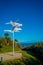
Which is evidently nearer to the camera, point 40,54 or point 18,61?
point 18,61

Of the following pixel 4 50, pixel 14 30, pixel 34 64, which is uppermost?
pixel 14 30

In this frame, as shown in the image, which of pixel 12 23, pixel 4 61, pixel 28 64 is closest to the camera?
pixel 4 61

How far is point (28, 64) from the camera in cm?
1506

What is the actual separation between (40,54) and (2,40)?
13.7 ft

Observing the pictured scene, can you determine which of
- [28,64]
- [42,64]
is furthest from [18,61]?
[42,64]

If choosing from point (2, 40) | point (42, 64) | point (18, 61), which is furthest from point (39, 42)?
point (18, 61)

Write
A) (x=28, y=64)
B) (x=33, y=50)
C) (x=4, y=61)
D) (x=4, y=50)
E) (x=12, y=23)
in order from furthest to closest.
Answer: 1. (x=33, y=50)
2. (x=4, y=50)
3. (x=12, y=23)
4. (x=28, y=64)
5. (x=4, y=61)

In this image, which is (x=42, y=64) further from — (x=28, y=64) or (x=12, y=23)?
(x=12, y=23)

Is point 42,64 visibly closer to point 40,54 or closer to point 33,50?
point 40,54

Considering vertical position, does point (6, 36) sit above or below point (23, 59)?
above

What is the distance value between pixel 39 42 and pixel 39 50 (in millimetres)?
3617

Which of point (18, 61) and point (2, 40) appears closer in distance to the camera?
point (18, 61)

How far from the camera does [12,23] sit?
16.2m

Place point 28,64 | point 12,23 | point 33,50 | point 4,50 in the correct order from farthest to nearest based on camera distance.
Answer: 1. point 33,50
2. point 4,50
3. point 12,23
4. point 28,64
